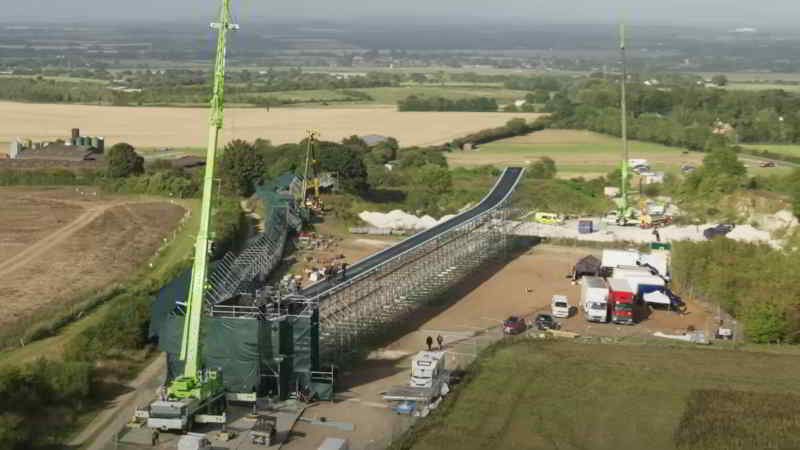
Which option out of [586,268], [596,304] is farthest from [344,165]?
[596,304]

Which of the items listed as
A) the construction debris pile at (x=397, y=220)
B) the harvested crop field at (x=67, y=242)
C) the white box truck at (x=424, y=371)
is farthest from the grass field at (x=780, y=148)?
the white box truck at (x=424, y=371)

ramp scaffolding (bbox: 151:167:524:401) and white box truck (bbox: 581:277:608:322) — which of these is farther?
white box truck (bbox: 581:277:608:322)

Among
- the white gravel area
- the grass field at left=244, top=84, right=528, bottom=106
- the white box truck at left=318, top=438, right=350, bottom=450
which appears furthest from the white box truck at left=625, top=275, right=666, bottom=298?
the grass field at left=244, top=84, right=528, bottom=106

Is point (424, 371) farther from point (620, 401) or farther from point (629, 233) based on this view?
point (629, 233)

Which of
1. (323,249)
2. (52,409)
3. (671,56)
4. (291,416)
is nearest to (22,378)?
(52,409)

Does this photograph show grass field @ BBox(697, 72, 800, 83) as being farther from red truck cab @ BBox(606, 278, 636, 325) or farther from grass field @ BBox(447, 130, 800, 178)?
red truck cab @ BBox(606, 278, 636, 325)

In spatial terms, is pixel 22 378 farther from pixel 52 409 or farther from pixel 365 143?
pixel 365 143

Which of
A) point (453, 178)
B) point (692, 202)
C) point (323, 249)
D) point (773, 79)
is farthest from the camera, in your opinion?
point (773, 79)
